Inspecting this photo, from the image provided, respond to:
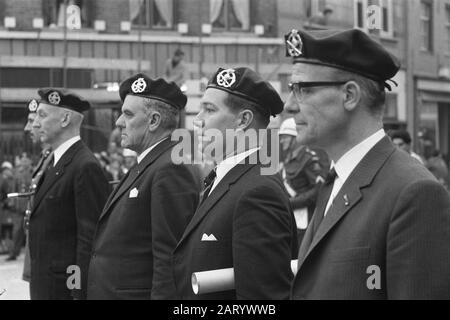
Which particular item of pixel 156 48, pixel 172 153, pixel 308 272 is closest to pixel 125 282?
pixel 172 153

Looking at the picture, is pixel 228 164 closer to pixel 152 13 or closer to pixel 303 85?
pixel 303 85

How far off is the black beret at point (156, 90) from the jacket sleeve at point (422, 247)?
2.91 metres

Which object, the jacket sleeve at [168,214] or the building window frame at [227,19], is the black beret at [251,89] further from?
the building window frame at [227,19]

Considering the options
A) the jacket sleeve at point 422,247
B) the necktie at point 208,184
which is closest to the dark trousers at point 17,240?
the necktie at point 208,184

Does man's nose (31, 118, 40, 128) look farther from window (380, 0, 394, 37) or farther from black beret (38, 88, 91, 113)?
window (380, 0, 394, 37)

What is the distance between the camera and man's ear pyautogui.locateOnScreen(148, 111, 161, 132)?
508 centimetres

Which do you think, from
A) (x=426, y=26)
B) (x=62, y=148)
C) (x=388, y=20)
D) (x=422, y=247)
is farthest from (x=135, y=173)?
(x=426, y=26)

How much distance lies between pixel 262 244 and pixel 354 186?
34.0 inches

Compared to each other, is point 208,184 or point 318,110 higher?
point 318,110

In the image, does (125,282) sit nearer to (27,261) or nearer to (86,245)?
(86,245)

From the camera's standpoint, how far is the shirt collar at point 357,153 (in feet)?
9.00

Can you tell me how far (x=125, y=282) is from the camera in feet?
15.2

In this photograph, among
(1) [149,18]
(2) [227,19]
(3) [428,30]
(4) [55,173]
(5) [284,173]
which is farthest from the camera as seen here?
(3) [428,30]

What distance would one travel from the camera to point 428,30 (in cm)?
2544
